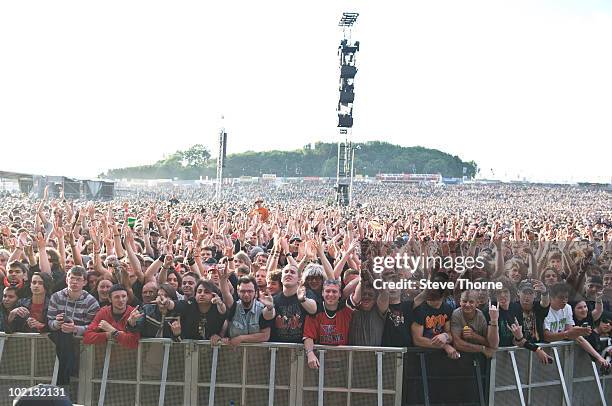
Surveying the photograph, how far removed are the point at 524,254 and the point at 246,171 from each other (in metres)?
121

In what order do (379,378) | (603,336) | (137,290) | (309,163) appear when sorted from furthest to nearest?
1. (309,163)
2. (603,336)
3. (137,290)
4. (379,378)

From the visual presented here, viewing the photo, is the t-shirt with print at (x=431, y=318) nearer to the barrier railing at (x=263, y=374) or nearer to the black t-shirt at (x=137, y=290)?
the barrier railing at (x=263, y=374)

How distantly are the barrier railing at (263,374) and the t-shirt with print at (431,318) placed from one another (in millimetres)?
178

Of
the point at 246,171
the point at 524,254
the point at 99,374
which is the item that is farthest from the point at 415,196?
the point at 246,171

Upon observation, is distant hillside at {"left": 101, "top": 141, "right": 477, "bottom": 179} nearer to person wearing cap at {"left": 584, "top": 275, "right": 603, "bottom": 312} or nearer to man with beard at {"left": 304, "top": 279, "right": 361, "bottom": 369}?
person wearing cap at {"left": 584, "top": 275, "right": 603, "bottom": 312}

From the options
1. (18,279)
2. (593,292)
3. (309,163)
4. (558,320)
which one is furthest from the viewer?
(309,163)

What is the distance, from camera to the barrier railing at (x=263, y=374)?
573cm

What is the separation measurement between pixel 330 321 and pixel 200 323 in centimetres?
106

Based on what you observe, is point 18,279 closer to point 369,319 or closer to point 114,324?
point 114,324

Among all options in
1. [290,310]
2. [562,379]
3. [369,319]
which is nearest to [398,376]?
[369,319]

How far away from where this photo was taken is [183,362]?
19.2ft

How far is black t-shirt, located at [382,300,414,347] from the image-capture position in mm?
5930

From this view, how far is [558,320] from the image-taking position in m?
6.43

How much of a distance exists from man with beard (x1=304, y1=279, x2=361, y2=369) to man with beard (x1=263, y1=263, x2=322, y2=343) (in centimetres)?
8
